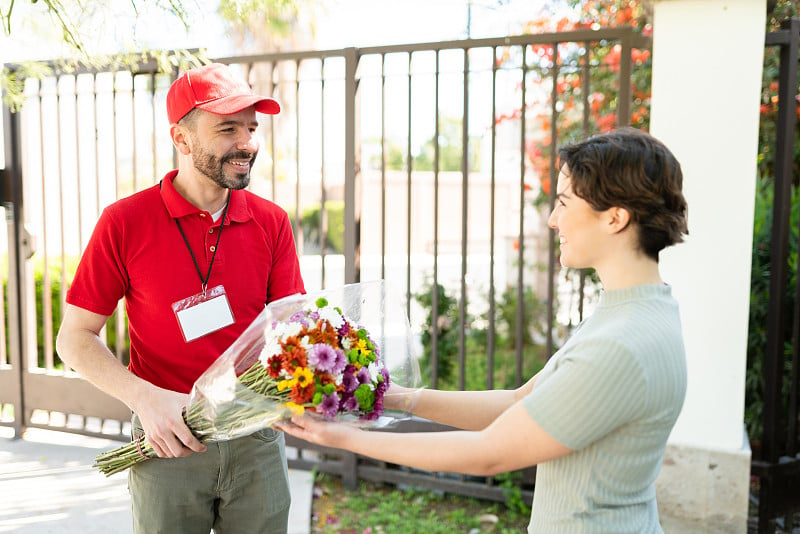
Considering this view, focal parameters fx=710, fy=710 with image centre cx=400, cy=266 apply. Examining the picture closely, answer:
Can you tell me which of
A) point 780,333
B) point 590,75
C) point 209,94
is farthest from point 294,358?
point 590,75

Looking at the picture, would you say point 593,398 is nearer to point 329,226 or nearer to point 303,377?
point 303,377

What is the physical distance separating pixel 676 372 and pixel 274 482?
4.29ft

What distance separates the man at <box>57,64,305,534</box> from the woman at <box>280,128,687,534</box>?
81 cm

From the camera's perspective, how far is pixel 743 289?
11.0 ft

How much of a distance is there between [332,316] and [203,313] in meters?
0.56

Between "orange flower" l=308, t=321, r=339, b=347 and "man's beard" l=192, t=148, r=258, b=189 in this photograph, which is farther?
"man's beard" l=192, t=148, r=258, b=189

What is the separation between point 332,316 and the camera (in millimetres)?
1690

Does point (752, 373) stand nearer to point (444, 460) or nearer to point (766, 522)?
point (766, 522)

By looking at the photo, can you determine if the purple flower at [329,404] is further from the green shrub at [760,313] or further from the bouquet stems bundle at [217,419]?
the green shrub at [760,313]

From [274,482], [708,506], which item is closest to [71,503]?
[274,482]

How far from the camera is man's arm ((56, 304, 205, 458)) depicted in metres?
1.84

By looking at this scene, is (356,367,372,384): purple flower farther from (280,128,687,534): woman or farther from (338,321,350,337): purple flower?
(280,128,687,534): woman

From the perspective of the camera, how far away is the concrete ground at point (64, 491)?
381 centimetres

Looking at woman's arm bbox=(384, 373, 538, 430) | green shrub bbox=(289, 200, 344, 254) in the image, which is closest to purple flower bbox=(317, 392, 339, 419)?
woman's arm bbox=(384, 373, 538, 430)
